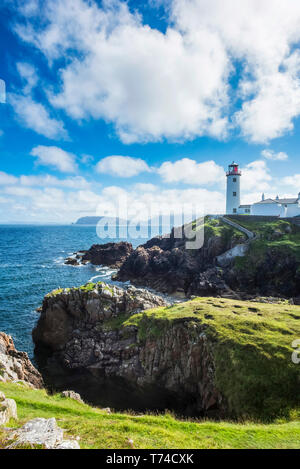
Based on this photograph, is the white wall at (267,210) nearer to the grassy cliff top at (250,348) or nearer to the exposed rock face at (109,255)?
the exposed rock face at (109,255)

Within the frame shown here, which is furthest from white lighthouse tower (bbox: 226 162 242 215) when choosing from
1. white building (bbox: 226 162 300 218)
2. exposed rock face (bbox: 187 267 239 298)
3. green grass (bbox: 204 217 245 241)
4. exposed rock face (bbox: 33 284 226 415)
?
exposed rock face (bbox: 33 284 226 415)

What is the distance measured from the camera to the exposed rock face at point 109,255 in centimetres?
7919

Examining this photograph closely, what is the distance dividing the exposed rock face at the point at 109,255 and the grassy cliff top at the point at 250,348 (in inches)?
2130

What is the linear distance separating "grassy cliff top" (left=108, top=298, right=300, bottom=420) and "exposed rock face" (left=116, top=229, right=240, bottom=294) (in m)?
25.3

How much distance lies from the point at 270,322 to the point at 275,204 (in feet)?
176

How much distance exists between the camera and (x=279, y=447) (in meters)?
9.73

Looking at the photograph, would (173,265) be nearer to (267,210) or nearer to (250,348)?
(267,210)

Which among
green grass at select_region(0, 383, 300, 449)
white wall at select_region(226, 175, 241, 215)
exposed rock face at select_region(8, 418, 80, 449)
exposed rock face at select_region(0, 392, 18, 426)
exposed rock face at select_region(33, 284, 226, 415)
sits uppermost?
white wall at select_region(226, 175, 241, 215)

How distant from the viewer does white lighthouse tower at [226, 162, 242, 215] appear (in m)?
70.9

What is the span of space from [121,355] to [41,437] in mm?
17821

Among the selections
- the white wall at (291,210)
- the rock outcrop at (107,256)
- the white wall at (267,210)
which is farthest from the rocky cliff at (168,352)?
the white wall at (291,210)

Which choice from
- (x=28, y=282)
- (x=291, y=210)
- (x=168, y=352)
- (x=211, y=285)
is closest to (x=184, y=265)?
(x=211, y=285)

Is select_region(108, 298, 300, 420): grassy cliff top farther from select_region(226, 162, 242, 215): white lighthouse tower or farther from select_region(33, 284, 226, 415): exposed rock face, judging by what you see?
select_region(226, 162, 242, 215): white lighthouse tower
